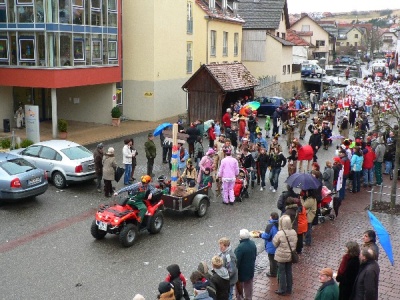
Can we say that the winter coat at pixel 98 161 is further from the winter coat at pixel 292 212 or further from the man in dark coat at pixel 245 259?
the man in dark coat at pixel 245 259

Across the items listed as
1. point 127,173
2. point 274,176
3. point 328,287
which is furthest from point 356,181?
point 328,287

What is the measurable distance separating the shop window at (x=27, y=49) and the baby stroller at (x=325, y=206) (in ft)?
54.4

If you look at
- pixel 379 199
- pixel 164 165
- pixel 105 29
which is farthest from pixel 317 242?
pixel 105 29

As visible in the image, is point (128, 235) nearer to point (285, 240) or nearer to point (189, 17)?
point (285, 240)

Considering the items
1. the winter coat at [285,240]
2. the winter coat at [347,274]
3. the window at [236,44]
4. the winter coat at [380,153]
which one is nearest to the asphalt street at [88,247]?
the winter coat at [285,240]

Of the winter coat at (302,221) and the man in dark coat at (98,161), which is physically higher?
the man in dark coat at (98,161)

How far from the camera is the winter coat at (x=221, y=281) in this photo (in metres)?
8.13

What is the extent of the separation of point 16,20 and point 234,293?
64.6 feet

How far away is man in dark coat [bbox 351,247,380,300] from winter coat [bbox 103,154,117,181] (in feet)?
30.5

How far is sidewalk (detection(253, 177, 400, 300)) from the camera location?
9.99 m

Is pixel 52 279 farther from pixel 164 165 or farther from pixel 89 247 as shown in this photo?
pixel 164 165

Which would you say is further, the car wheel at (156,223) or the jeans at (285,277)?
the car wheel at (156,223)

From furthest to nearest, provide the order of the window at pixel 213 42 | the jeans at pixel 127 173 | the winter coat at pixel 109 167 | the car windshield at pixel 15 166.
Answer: the window at pixel 213 42, the jeans at pixel 127 173, the winter coat at pixel 109 167, the car windshield at pixel 15 166

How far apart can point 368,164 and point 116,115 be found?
15592 millimetres
